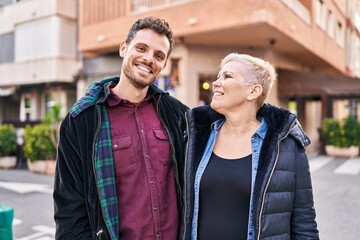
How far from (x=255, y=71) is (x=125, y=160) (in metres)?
0.89

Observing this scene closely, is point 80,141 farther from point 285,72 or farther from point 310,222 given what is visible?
point 285,72

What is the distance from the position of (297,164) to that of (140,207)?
0.88 metres

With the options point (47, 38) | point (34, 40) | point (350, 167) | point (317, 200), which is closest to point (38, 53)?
point (34, 40)

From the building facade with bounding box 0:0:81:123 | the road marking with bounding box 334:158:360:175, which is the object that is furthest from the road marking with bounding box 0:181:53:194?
the building facade with bounding box 0:0:81:123

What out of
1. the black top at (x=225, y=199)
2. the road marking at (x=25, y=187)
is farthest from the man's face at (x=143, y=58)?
the road marking at (x=25, y=187)

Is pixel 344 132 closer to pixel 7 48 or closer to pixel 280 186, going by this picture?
pixel 280 186

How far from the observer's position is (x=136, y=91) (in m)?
2.07

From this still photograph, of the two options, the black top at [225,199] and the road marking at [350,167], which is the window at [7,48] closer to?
the road marking at [350,167]

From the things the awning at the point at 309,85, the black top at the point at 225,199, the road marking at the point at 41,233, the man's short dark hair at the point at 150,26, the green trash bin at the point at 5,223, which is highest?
the awning at the point at 309,85

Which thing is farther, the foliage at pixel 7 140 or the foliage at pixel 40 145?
the foliage at pixel 7 140

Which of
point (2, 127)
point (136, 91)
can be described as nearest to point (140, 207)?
point (136, 91)

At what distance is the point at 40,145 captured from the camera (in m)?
10.4

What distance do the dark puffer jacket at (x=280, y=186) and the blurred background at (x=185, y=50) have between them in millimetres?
2941

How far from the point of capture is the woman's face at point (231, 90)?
6.50ft
